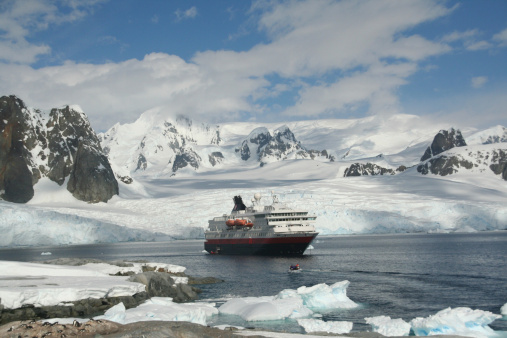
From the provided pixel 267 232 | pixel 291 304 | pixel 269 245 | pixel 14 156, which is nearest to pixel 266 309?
pixel 291 304

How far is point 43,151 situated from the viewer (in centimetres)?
17812

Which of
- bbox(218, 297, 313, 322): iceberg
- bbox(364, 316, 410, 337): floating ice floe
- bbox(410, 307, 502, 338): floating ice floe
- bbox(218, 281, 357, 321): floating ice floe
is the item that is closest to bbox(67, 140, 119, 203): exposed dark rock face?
bbox(218, 281, 357, 321): floating ice floe

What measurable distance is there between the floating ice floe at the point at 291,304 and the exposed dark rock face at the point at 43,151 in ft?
450

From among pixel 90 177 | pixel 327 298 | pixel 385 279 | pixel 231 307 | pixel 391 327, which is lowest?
pixel 385 279

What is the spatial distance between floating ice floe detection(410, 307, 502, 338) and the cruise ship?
4700 centimetres

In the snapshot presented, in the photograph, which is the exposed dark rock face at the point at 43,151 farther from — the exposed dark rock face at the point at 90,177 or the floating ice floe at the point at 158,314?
the floating ice floe at the point at 158,314

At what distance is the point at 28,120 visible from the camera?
174250 mm

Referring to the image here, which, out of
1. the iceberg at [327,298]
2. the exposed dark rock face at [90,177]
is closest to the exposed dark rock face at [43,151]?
the exposed dark rock face at [90,177]

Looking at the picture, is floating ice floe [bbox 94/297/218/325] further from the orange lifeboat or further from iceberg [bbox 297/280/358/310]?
the orange lifeboat

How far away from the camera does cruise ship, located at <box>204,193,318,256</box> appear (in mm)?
73875

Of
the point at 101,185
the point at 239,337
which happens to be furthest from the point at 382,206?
the point at 239,337

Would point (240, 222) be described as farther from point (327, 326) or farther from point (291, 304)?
point (327, 326)

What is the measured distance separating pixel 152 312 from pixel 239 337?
460 inches

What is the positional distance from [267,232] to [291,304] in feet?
146
